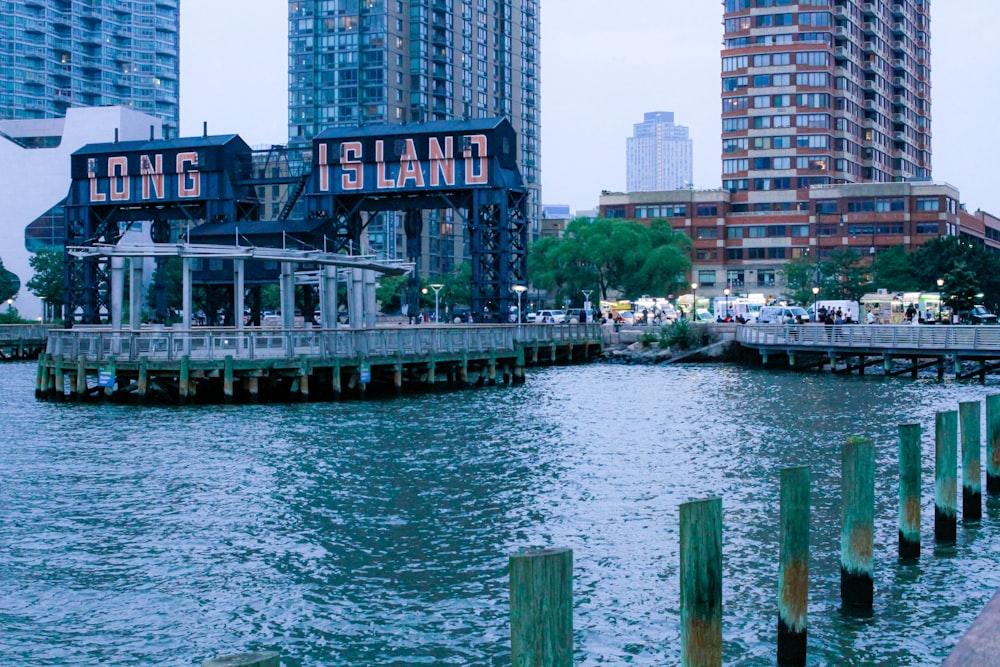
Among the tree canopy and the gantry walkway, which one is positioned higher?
the tree canopy

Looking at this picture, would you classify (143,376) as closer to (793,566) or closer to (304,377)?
(304,377)

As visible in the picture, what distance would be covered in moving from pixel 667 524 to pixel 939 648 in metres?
7.27

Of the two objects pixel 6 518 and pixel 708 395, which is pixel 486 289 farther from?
pixel 6 518

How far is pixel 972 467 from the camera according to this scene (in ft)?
66.6

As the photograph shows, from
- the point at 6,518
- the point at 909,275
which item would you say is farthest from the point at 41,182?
the point at 6,518

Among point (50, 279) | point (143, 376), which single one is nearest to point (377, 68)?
point (50, 279)

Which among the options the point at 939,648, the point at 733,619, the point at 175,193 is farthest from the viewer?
the point at 175,193

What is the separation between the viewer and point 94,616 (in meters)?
15.8

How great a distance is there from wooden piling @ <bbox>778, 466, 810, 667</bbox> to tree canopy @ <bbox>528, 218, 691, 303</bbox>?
10507 cm

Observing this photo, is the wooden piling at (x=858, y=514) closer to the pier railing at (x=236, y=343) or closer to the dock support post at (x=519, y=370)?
the pier railing at (x=236, y=343)

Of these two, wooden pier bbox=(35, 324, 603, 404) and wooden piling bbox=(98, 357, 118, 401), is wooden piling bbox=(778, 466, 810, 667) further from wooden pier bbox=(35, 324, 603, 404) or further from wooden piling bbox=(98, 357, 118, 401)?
wooden piling bbox=(98, 357, 118, 401)

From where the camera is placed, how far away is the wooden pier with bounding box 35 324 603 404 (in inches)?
1674

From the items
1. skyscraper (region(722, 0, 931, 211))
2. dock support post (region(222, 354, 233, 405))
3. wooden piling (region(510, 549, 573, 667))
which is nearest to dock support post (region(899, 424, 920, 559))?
wooden piling (region(510, 549, 573, 667))

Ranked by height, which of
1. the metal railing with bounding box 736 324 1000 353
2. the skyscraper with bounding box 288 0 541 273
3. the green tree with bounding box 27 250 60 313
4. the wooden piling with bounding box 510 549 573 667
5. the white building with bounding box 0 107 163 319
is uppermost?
the skyscraper with bounding box 288 0 541 273
